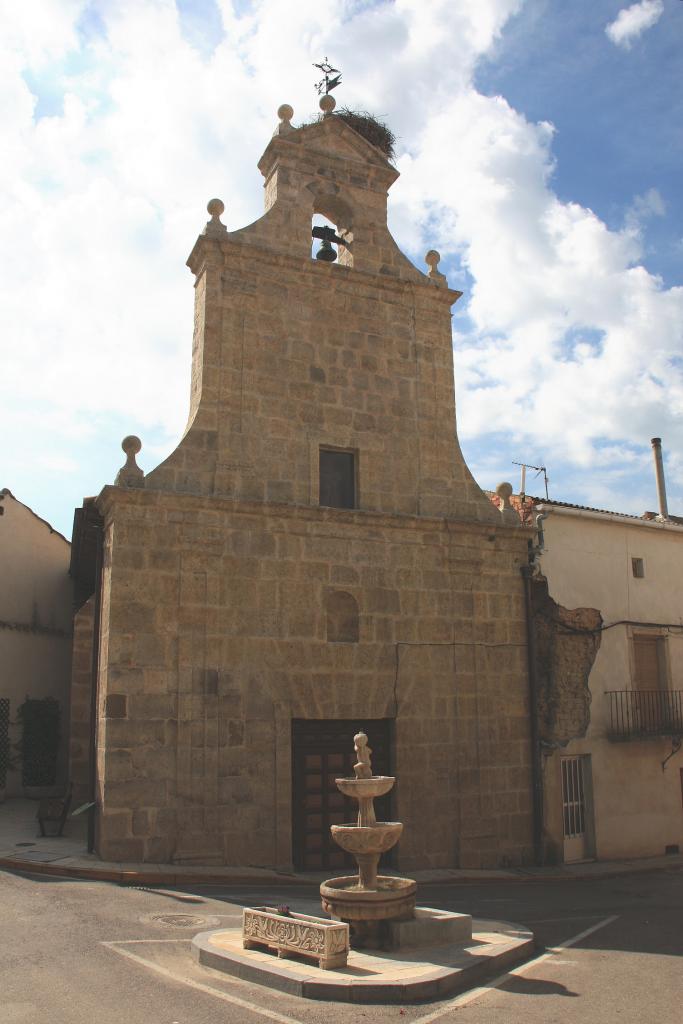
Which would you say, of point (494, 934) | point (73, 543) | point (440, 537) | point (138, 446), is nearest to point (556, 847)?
point (440, 537)

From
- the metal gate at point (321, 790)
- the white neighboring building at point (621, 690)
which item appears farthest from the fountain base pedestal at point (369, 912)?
the white neighboring building at point (621, 690)

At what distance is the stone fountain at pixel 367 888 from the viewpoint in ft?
23.7

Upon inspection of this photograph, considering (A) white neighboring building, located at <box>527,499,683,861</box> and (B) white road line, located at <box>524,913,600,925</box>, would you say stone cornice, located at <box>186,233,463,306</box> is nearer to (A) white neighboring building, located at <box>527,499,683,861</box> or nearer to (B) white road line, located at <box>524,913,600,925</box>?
(A) white neighboring building, located at <box>527,499,683,861</box>

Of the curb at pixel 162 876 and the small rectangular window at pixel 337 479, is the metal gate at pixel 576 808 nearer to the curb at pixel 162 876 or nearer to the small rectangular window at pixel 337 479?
the curb at pixel 162 876

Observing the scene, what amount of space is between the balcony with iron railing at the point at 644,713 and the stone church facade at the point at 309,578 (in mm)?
2669

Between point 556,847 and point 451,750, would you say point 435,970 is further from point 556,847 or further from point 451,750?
point 556,847

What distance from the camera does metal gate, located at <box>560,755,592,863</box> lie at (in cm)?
1441

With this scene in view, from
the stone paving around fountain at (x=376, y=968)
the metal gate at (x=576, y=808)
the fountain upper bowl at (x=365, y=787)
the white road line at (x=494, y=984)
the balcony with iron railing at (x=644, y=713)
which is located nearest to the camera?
the white road line at (x=494, y=984)

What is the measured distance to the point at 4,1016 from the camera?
5.39 m

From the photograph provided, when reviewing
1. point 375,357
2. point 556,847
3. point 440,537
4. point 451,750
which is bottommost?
point 556,847

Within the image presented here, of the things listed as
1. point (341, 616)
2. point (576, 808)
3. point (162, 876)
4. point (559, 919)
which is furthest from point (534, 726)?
point (162, 876)

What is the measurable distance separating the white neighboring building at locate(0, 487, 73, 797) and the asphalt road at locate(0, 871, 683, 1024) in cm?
936

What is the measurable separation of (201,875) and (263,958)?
3799 millimetres

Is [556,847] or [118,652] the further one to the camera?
[556,847]
